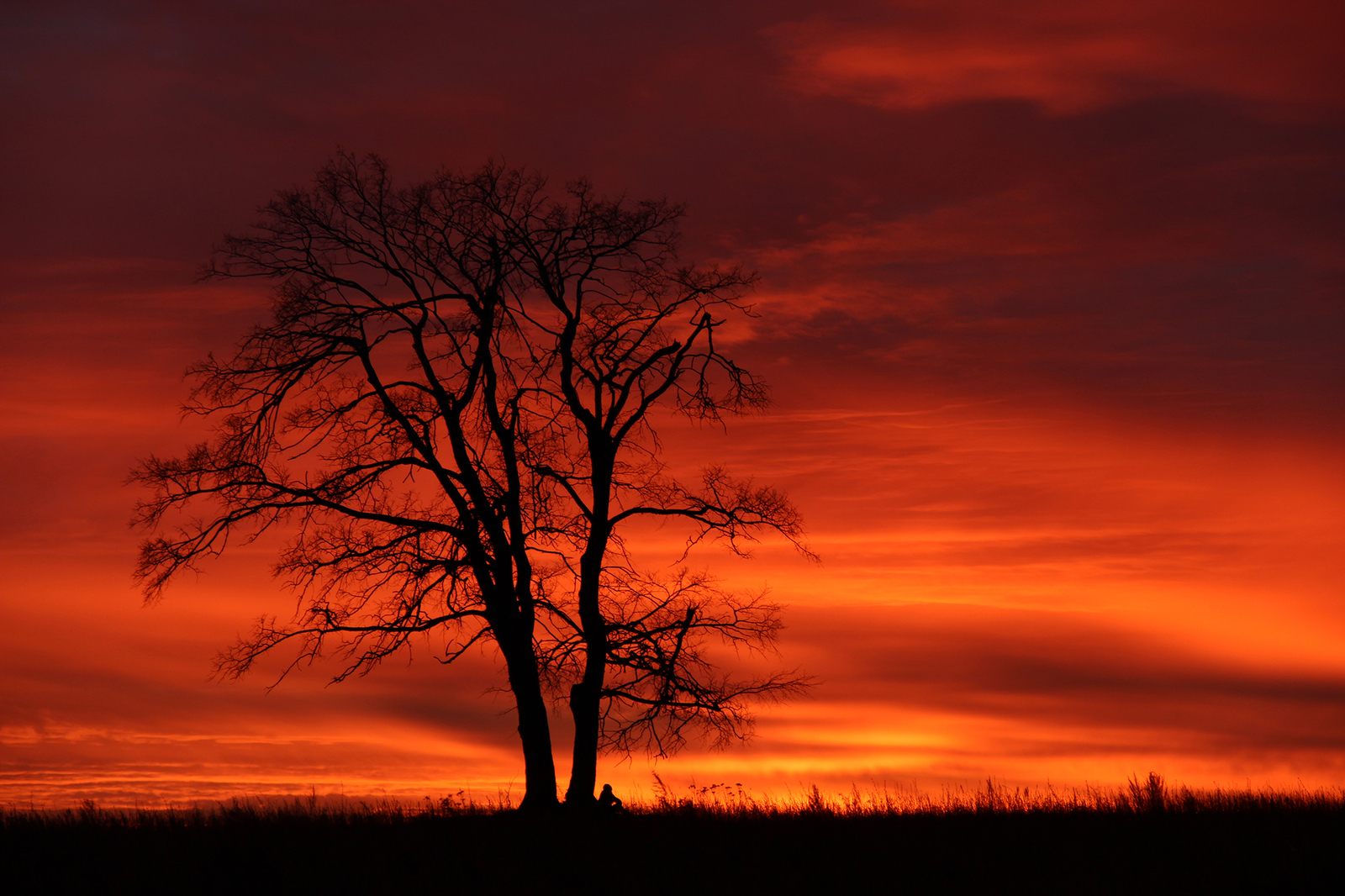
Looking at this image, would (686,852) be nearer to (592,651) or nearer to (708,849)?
(708,849)

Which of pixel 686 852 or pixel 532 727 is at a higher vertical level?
pixel 532 727

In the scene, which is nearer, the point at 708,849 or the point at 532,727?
the point at 708,849

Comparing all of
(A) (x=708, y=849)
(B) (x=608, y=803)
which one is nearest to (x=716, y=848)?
(A) (x=708, y=849)

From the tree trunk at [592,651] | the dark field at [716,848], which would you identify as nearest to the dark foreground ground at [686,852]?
the dark field at [716,848]

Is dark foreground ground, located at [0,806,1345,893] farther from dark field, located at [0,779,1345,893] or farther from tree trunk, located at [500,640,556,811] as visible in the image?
tree trunk, located at [500,640,556,811]

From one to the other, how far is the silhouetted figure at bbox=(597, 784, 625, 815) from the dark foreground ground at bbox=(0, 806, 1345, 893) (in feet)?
2.64

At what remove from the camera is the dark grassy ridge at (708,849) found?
13.8 metres

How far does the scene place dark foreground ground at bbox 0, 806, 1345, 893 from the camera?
13711 mm

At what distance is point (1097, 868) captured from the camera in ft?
46.5

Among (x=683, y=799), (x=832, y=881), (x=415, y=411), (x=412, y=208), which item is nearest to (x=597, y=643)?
(x=683, y=799)

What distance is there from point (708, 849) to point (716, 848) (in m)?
0.11

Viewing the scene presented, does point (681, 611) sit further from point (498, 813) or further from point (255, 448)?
point (255, 448)

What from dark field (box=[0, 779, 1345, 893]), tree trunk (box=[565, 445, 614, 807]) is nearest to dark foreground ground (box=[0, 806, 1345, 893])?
dark field (box=[0, 779, 1345, 893])

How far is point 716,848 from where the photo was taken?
594 inches
